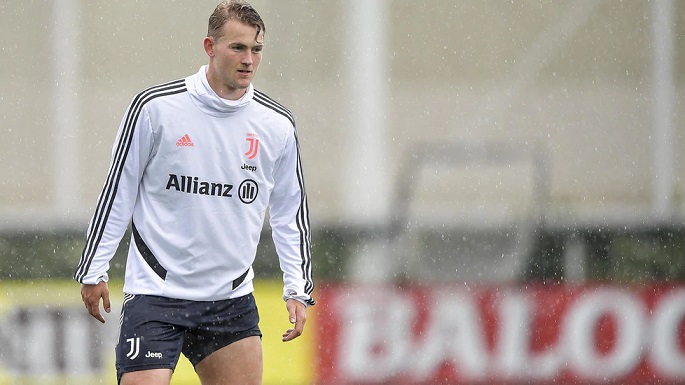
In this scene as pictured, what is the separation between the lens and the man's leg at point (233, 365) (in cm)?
538

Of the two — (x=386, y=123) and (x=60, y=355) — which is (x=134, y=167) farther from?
(x=386, y=123)

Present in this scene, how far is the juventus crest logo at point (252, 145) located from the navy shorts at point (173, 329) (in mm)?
578

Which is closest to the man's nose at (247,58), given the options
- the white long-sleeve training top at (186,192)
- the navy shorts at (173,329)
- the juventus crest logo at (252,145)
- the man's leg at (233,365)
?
the white long-sleeve training top at (186,192)

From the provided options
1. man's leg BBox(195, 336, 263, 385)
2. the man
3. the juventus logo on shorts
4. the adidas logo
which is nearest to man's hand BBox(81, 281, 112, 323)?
the man

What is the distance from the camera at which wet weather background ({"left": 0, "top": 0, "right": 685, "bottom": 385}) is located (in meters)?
10.2

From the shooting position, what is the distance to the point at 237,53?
5227 mm

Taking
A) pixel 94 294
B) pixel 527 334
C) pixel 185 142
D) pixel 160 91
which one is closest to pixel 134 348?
pixel 94 294

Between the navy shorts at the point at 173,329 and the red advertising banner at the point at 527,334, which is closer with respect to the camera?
the navy shorts at the point at 173,329

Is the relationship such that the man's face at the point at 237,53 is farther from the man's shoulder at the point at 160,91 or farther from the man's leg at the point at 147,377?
the man's leg at the point at 147,377

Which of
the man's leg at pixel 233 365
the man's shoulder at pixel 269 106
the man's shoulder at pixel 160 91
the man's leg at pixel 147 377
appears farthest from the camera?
the man's shoulder at pixel 269 106

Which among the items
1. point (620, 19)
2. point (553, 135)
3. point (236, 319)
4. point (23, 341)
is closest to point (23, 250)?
→ point (23, 341)

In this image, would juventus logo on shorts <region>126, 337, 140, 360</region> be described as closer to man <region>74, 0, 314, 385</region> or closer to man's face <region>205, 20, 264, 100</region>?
man <region>74, 0, 314, 385</region>

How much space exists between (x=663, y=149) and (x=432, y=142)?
3718mm

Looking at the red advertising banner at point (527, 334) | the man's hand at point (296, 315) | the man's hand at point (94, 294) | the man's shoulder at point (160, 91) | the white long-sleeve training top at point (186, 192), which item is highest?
the man's shoulder at point (160, 91)
